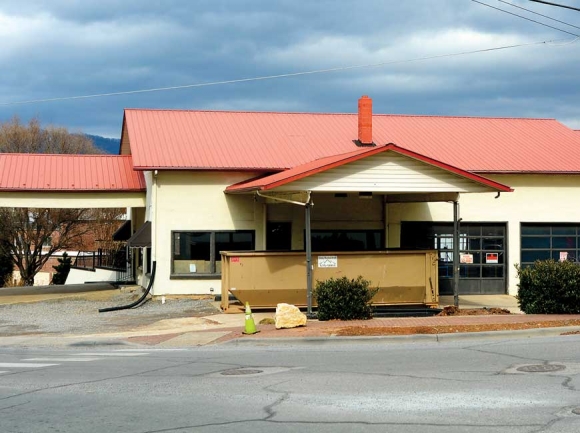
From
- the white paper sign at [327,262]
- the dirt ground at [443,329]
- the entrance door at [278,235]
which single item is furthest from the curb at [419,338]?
the entrance door at [278,235]

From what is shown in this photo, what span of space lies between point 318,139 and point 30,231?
2272 centimetres

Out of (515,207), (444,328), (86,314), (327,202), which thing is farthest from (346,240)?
(444,328)

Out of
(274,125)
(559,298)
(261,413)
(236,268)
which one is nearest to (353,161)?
(236,268)

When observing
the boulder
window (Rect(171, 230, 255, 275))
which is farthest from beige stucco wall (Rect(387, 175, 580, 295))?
the boulder

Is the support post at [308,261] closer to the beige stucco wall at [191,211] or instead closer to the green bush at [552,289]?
the green bush at [552,289]

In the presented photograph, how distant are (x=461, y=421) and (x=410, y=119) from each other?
24.7 metres

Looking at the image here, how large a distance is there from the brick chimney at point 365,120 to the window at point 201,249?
194 inches

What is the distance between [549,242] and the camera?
27859 mm

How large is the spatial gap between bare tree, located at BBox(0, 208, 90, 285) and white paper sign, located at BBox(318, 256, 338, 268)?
27.0 meters

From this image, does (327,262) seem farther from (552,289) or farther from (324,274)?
(552,289)

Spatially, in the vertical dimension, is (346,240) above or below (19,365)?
above

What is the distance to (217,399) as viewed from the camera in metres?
9.84

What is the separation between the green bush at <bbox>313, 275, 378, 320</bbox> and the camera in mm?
18703

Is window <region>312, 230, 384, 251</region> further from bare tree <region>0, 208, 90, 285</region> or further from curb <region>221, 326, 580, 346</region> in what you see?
bare tree <region>0, 208, 90, 285</region>
